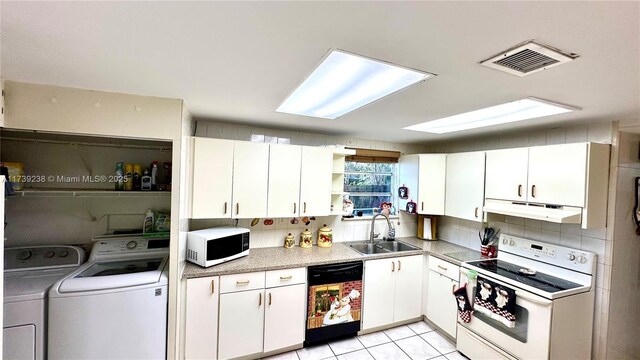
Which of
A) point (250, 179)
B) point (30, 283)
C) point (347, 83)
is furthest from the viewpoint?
point (250, 179)

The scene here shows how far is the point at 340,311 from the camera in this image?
8.57ft

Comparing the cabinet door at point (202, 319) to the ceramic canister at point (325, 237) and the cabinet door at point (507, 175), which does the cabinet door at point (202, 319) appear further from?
the cabinet door at point (507, 175)

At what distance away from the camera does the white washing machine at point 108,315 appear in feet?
5.54

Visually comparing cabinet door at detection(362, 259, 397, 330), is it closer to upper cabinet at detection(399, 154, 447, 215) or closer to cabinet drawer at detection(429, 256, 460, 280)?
cabinet drawer at detection(429, 256, 460, 280)

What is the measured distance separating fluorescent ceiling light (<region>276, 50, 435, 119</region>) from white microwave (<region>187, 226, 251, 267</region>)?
1.23m

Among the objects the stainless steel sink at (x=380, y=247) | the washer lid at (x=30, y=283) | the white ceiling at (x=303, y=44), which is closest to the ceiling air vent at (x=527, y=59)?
the white ceiling at (x=303, y=44)

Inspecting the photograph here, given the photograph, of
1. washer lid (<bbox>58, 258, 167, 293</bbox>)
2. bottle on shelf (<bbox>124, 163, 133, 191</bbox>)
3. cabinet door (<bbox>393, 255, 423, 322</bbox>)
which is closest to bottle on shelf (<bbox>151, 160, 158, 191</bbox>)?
bottle on shelf (<bbox>124, 163, 133, 191</bbox>)

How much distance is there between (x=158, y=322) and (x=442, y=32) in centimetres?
240

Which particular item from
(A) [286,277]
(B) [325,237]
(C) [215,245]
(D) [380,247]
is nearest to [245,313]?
(A) [286,277]

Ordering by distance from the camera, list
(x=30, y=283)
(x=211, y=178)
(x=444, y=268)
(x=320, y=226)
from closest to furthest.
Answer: (x=30, y=283) < (x=211, y=178) < (x=444, y=268) < (x=320, y=226)

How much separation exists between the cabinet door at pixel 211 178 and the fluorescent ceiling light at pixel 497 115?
179 centimetres

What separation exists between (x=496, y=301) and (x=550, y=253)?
2.30ft

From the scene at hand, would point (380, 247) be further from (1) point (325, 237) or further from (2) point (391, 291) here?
(1) point (325, 237)

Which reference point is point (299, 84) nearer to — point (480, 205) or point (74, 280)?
point (74, 280)
